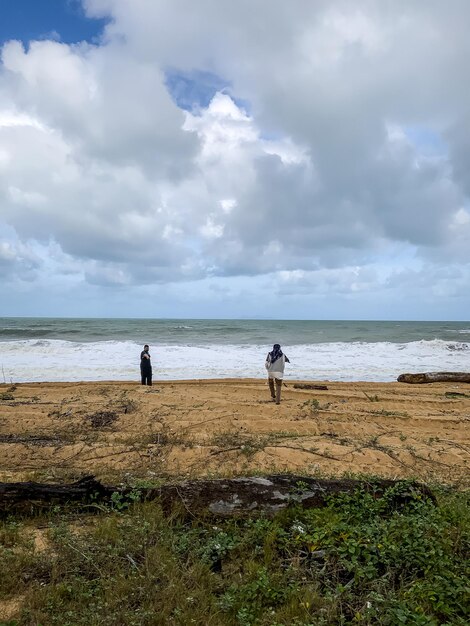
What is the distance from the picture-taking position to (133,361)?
24.3m

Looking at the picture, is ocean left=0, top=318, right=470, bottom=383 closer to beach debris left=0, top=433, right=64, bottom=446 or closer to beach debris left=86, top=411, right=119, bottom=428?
beach debris left=86, top=411, right=119, bottom=428

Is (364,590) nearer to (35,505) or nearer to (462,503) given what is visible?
(462,503)

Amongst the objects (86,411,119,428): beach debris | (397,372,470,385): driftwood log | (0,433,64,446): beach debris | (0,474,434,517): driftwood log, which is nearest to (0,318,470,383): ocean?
(397,372,470,385): driftwood log

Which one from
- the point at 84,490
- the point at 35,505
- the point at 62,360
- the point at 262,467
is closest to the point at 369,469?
the point at 262,467

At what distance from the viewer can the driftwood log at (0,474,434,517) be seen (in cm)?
425

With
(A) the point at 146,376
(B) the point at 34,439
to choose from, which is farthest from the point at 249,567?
(A) the point at 146,376

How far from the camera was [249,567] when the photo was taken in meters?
3.39

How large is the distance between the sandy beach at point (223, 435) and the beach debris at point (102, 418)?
2 cm

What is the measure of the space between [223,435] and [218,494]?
3766 mm

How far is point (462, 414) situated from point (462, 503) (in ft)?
22.2

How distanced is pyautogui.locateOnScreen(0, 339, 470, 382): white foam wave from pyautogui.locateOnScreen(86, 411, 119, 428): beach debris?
31.1ft

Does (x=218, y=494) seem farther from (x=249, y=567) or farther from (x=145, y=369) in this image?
(x=145, y=369)

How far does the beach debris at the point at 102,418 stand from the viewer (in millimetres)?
9062

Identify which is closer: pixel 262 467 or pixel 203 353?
pixel 262 467
